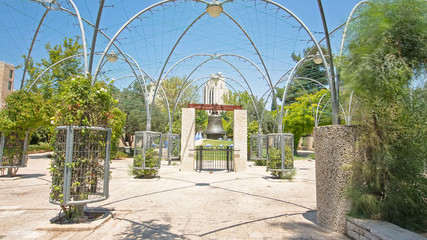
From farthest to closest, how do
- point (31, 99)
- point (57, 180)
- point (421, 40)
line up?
point (31, 99), point (57, 180), point (421, 40)

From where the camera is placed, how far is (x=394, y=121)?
4.31 meters

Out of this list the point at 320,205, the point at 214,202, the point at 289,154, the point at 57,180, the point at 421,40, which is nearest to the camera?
the point at 421,40

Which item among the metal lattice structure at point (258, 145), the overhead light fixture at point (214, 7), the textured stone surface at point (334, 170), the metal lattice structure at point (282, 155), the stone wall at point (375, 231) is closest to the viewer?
the stone wall at point (375, 231)

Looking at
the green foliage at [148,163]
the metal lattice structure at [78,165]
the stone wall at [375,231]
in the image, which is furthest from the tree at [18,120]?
the stone wall at [375,231]

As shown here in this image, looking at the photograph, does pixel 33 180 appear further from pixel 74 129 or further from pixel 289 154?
pixel 289 154

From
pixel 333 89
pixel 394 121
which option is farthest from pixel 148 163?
pixel 394 121

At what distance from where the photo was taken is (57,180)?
16.2 feet

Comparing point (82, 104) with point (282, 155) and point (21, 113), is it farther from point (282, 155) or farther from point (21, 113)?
point (282, 155)

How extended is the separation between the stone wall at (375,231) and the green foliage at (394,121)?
231 mm

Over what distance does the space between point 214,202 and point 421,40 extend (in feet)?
18.9

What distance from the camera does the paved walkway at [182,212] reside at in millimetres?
4708

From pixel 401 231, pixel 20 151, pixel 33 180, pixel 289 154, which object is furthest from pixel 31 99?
pixel 401 231

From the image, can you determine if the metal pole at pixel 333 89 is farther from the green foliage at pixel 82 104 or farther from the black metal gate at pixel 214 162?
the black metal gate at pixel 214 162

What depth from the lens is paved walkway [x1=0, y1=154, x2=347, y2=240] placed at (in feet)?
15.4
